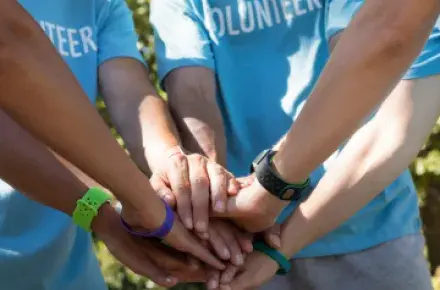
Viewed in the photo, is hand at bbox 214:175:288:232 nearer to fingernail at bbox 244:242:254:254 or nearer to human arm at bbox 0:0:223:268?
fingernail at bbox 244:242:254:254

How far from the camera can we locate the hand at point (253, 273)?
2.08 meters

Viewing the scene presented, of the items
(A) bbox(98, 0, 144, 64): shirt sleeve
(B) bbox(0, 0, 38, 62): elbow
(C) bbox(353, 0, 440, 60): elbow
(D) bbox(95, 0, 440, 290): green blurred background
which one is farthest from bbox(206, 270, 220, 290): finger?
(D) bbox(95, 0, 440, 290): green blurred background

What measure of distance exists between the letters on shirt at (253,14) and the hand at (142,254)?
1.85ft

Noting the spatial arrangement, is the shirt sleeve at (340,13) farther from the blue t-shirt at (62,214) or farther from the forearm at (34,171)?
the forearm at (34,171)

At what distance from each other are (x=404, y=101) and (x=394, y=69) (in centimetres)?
32

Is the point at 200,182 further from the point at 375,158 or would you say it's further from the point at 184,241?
the point at 375,158

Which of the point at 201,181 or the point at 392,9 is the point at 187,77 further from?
the point at 392,9

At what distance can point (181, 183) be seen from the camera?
2088mm

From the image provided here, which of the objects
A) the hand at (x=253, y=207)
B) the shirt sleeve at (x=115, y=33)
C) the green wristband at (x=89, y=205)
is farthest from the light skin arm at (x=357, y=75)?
the shirt sleeve at (x=115, y=33)

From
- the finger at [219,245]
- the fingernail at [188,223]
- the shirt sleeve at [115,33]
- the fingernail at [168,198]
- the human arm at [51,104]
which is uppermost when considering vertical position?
the human arm at [51,104]

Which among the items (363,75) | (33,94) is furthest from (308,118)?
(33,94)

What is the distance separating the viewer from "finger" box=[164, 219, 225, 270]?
78.5 inches

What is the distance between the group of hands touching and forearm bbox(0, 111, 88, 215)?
16 cm

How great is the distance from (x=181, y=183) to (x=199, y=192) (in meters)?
0.05
